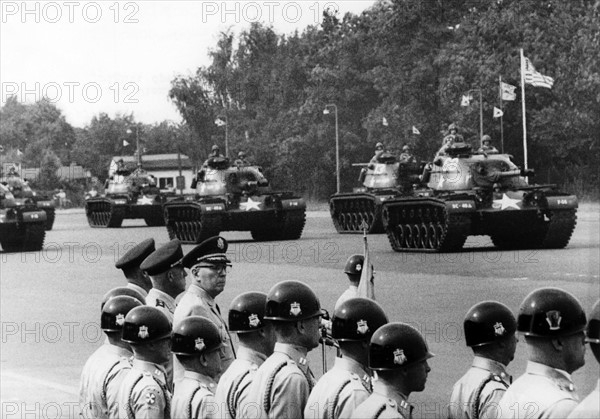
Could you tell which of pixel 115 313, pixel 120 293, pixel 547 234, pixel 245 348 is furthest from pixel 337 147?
pixel 245 348

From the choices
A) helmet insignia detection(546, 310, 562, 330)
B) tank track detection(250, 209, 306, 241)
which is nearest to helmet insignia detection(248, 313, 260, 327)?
helmet insignia detection(546, 310, 562, 330)

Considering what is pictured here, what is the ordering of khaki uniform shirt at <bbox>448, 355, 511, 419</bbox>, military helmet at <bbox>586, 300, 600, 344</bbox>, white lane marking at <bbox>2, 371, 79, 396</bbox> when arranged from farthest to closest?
white lane marking at <bbox>2, 371, 79, 396</bbox>, khaki uniform shirt at <bbox>448, 355, 511, 419</bbox>, military helmet at <bbox>586, 300, 600, 344</bbox>

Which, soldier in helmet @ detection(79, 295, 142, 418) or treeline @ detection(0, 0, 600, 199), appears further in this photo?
treeline @ detection(0, 0, 600, 199)

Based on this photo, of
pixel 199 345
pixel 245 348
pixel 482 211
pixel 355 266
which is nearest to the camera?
pixel 199 345

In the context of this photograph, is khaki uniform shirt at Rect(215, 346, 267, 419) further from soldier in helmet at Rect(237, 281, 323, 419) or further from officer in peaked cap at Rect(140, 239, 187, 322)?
officer in peaked cap at Rect(140, 239, 187, 322)

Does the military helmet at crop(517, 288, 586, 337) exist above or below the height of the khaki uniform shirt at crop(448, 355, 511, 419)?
above

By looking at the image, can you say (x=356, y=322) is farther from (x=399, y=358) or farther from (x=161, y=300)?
(x=161, y=300)

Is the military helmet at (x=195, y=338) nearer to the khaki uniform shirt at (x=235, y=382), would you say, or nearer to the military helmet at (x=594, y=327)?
the khaki uniform shirt at (x=235, y=382)

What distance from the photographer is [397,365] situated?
514 cm

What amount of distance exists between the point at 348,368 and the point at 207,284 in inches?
91.8

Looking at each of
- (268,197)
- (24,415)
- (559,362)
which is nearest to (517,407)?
(559,362)

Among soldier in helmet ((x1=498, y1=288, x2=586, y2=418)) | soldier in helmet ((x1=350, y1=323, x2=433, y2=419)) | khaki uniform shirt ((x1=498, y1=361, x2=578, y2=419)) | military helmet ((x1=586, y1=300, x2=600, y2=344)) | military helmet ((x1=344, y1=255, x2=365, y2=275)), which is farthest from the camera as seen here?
military helmet ((x1=344, y1=255, x2=365, y2=275))

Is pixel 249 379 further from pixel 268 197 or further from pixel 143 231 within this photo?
pixel 143 231

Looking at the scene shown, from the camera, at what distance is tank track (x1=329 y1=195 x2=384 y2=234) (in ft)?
108
